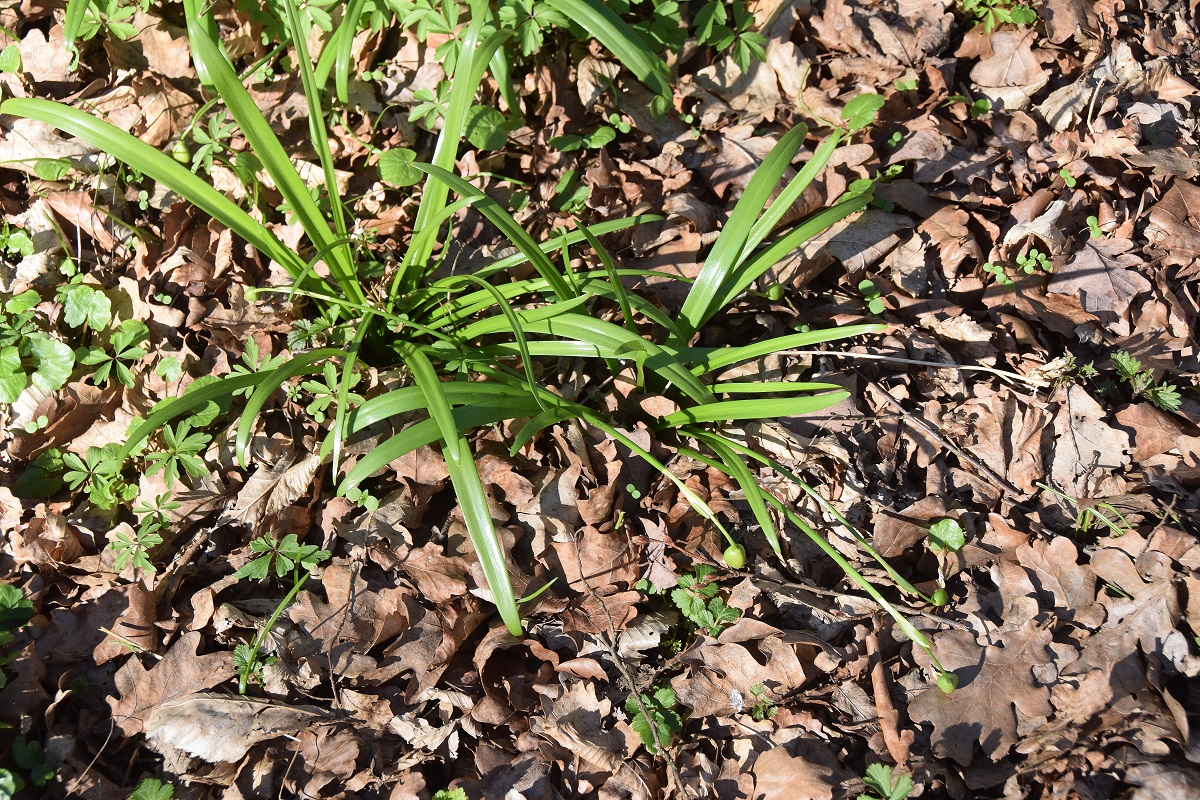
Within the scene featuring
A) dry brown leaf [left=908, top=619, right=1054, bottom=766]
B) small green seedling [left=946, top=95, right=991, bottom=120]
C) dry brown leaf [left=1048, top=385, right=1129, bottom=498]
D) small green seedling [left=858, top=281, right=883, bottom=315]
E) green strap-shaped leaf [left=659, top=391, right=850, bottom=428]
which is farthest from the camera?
small green seedling [left=946, top=95, right=991, bottom=120]

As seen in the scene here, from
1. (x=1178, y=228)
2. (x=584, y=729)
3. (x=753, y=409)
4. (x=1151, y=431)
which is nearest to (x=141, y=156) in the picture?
(x=753, y=409)

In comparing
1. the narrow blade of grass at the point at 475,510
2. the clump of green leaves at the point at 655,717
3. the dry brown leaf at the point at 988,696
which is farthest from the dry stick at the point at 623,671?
the dry brown leaf at the point at 988,696

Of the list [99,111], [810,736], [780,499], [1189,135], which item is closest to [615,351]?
[780,499]

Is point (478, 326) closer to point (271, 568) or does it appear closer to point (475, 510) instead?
point (475, 510)

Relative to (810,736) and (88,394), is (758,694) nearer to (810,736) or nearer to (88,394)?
(810,736)

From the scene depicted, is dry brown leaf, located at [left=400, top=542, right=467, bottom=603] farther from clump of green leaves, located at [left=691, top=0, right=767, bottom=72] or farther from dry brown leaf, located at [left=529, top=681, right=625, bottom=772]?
clump of green leaves, located at [left=691, top=0, right=767, bottom=72]

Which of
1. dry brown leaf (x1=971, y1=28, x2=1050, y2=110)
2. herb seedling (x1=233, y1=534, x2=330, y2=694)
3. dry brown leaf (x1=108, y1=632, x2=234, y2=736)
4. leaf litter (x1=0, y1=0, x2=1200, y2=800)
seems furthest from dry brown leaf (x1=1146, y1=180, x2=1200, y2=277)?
dry brown leaf (x1=108, y1=632, x2=234, y2=736)
